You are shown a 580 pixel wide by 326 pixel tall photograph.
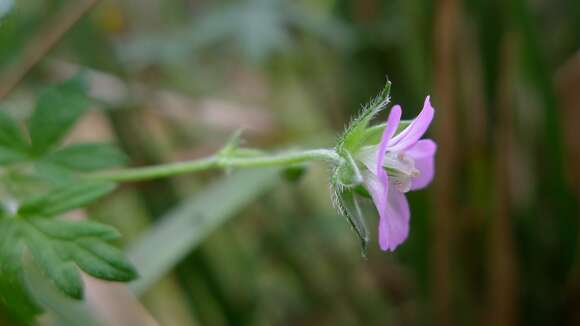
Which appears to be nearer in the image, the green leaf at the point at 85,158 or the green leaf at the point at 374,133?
the green leaf at the point at 374,133

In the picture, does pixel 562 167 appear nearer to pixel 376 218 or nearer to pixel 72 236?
pixel 376 218

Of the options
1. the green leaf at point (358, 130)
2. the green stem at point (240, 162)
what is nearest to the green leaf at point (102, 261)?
the green stem at point (240, 162)

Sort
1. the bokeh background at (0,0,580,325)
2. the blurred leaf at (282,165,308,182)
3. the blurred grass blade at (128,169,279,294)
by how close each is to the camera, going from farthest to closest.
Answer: the bokeh background at (0,0,580,325) → the blurred grass blade at (128,169,279,294) → the blurred leaf at (282,165,308,182)

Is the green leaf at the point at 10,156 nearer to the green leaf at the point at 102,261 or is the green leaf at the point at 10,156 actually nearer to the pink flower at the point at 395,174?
the green leaf at the point at 102,261

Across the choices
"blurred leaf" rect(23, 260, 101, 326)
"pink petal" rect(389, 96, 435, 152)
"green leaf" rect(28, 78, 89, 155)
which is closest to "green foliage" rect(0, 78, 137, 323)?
"green leaf" rect(28, 78, 89, 155)

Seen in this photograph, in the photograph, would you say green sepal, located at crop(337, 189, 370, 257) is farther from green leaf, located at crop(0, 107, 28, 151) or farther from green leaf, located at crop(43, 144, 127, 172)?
green leaf, located at crop(0, 107, 28, 151)

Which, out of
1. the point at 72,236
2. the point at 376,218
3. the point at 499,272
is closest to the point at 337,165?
the point at 72,236

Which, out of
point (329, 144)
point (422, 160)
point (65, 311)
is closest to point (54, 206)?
point (65, 311)

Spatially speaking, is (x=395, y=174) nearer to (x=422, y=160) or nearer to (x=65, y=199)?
(x=422, y=160)
